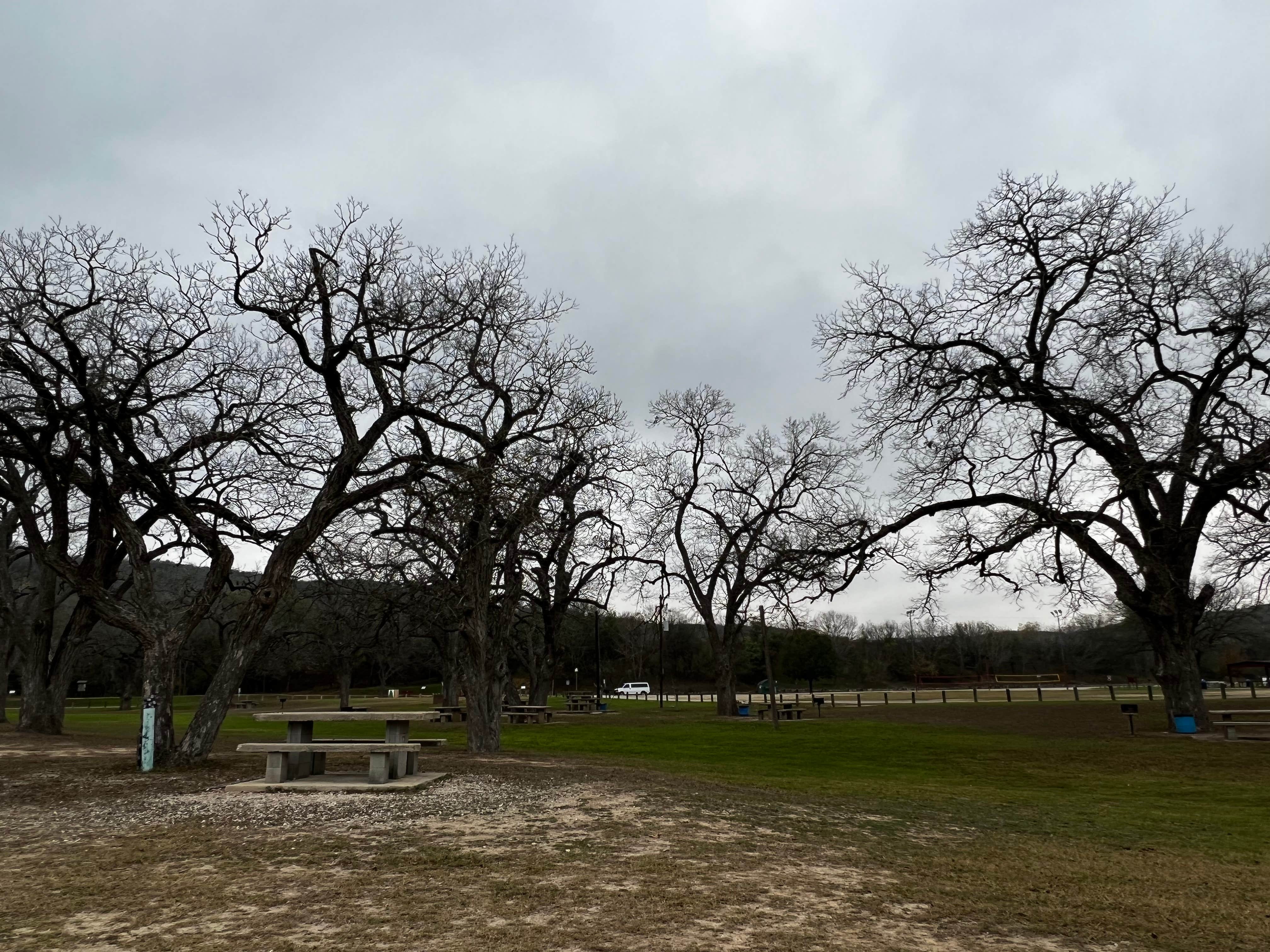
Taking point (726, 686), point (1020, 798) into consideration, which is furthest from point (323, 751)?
point (726, 686)

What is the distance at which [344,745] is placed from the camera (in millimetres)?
10508

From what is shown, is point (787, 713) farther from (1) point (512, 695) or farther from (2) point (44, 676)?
(2) point (44, 676)

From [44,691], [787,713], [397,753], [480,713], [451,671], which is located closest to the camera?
[397,753]

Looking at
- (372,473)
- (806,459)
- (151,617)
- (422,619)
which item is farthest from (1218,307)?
(151,617)

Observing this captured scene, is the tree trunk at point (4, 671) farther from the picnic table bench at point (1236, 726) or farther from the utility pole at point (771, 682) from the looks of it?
the picnic table bench at point (1236, 726)

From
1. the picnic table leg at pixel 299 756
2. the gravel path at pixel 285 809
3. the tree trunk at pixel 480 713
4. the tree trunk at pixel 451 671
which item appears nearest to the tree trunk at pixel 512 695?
the tree trunk at pixel 451 671

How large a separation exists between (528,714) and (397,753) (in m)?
21.9

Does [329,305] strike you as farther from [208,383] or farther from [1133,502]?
[1133,502]

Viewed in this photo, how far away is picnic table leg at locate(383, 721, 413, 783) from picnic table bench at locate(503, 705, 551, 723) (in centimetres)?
2094

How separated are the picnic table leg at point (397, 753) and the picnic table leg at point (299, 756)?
3.22 feet

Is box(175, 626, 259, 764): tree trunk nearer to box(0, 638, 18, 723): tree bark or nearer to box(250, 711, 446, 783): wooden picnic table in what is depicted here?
box(250, 711, 446, 783): wooden picnic table

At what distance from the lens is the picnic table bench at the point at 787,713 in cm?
3209

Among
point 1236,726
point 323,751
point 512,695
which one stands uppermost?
point 323,751

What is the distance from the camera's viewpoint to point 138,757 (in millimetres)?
13094
